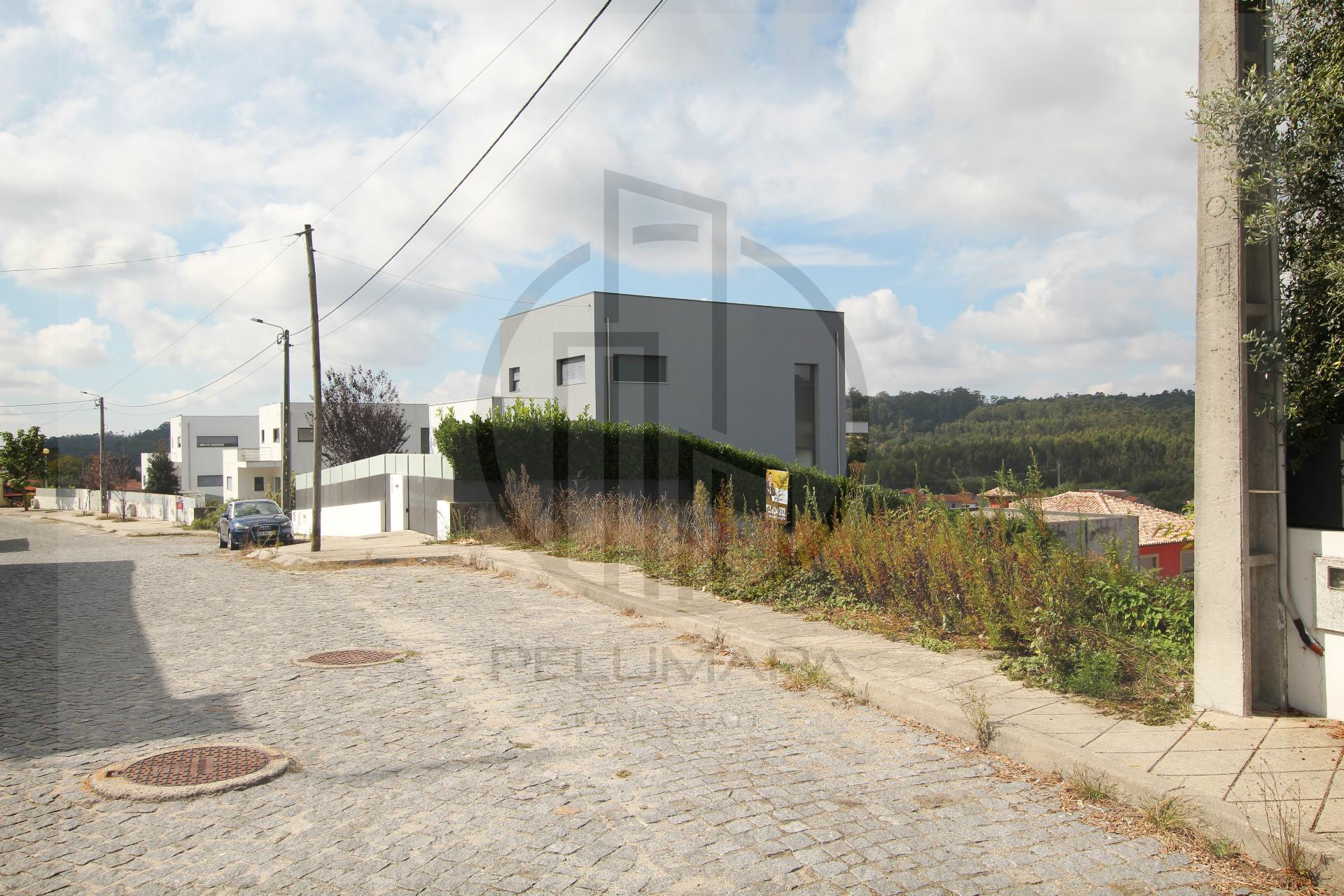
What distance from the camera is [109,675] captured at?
6980 mm

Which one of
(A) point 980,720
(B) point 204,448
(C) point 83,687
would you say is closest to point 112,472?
(B) point 204,448

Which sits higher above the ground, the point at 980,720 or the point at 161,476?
the point at 161,476

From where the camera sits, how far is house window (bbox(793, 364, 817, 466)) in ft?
127

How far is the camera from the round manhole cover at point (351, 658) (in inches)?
283

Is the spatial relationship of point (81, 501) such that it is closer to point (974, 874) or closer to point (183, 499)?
point (183, 499)

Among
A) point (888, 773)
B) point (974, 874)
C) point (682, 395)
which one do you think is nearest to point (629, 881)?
point (974, 874)

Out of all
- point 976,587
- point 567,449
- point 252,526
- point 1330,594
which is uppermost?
point 567,449

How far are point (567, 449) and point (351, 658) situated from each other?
634 inches

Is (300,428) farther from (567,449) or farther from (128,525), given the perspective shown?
(567,449)

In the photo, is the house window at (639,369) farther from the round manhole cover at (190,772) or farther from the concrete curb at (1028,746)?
the round manhole cover at (190,772)

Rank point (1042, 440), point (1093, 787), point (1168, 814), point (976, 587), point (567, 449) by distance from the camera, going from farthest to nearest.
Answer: point (567, 449) → point (1042, 440) → point (976, 587) → point (1093, 787) → point (1168, 814)

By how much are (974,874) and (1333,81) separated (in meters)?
4.25

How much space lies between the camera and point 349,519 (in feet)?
113

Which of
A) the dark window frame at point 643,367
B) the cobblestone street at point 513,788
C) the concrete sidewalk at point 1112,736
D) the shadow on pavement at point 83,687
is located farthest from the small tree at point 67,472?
the concrete sidewalk at point 1112,736
